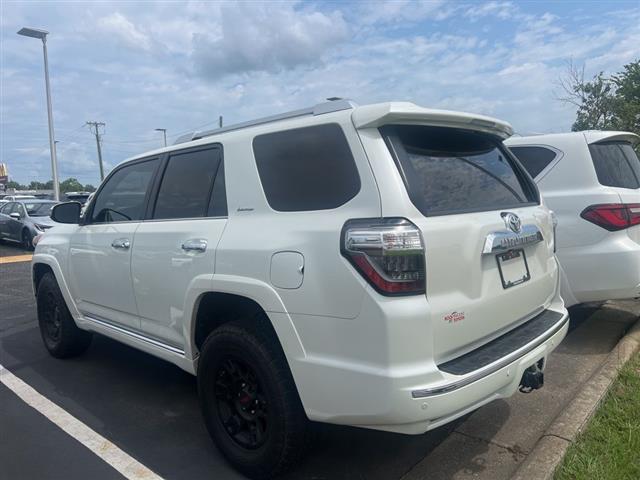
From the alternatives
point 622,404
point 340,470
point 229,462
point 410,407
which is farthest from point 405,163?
point 622,404

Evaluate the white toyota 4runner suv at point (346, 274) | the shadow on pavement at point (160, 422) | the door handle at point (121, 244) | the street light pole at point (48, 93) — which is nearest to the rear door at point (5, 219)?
the street light pole at point (48, 93)

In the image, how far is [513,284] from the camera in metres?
2.72

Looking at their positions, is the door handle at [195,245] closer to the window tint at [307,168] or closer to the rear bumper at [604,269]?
the window tint at [307,168]

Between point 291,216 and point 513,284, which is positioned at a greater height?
point 291,216

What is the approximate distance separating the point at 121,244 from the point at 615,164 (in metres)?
4.29

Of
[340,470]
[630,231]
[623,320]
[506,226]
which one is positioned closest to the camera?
[506,226]

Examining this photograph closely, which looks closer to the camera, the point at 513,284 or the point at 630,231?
the point at 513,284

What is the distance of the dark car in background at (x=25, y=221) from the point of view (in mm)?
14934

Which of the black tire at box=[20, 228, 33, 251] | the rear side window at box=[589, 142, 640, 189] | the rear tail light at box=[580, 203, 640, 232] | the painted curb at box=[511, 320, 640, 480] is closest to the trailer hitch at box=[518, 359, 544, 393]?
the painted curb at box=[511, 320, 640, 480]

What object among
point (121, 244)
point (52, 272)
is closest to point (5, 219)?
point (52, 272)

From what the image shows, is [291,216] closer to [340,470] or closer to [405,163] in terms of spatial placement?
[405,163]

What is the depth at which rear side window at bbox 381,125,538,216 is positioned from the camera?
2461mm

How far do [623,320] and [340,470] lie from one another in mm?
3842

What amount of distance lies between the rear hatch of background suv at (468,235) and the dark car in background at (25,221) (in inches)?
560
